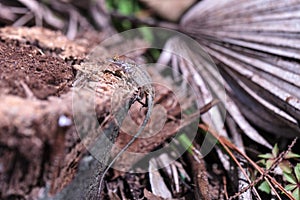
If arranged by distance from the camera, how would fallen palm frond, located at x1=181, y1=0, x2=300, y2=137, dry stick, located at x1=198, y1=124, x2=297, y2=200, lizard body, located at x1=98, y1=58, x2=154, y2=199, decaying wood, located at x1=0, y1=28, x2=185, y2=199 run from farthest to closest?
fallen palm frond, located at x1=181, y1=0, x2=300, y2=137 → dry stick, located at x1=198, y1=124, x2=297, y2=200 → lizard body, located at x1=98, y1=58, x2=154, y2=199 → decaying wood, located at x1=0, y1=28, x2=185, y2=199

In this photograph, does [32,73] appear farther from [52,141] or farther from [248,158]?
[248,158]

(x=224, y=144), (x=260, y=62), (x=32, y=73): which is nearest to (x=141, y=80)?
(x=32, y=73)

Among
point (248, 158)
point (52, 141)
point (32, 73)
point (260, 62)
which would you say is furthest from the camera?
point (260, 62)

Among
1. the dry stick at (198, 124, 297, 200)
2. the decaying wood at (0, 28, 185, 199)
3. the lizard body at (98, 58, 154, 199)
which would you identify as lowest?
the dry stick at (198, 124, 297, 200)

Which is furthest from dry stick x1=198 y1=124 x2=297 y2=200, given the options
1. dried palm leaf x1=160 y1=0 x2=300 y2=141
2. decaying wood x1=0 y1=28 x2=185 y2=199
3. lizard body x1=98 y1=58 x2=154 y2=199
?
decaying wood x1=0 y1=28 x2=185 y2=199

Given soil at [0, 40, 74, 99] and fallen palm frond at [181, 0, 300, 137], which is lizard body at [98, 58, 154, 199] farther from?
fallen palm frond at [181, 0, 300, 137]

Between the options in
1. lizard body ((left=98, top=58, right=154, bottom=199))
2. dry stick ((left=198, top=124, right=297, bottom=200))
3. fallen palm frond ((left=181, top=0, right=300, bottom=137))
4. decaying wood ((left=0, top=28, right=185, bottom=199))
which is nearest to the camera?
decaying wood ((left=0, top=28, right=185, bottom=199))

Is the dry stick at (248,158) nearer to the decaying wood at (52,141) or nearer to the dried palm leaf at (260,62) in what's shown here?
the dried palm leaf at (260,62)

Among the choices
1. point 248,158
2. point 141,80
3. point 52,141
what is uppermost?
point 141,80

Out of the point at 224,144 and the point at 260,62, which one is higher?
the point at 260,62

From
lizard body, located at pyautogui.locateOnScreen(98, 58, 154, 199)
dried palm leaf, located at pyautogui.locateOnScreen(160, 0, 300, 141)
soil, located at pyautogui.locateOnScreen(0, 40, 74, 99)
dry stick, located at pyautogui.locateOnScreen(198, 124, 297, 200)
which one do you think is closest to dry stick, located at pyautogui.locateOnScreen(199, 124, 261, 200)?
dry stick, located at pyautogui.locateOnScreen(198, 124, 297, 200)

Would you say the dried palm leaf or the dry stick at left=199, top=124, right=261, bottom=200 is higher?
the dried palm leaf

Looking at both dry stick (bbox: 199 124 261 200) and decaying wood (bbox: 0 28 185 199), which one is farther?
dry stick (bbox: 199 124 261 200)
